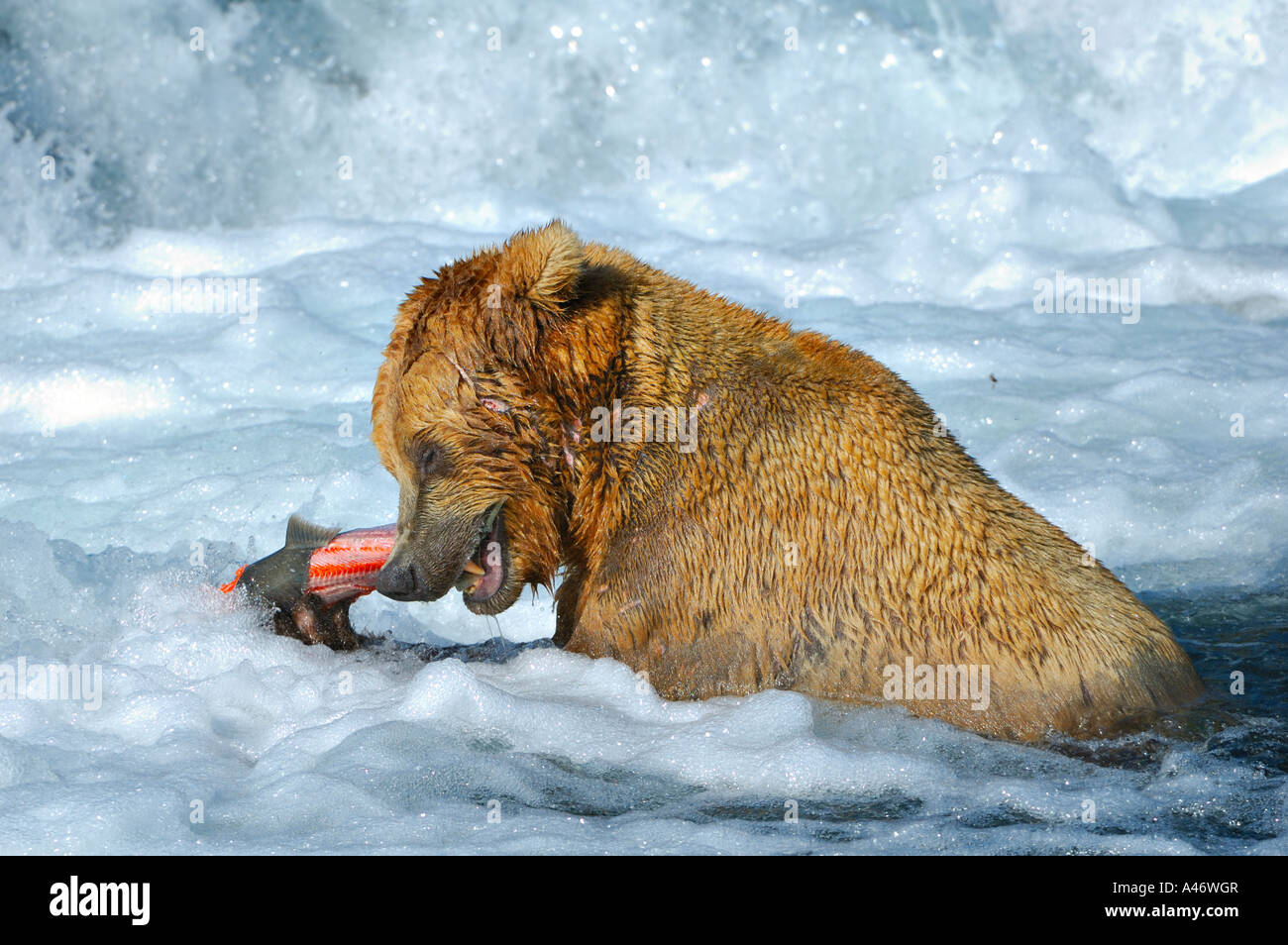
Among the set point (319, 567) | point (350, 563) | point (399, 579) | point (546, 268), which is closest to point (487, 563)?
point (399, 579)

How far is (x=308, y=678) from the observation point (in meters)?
5.27

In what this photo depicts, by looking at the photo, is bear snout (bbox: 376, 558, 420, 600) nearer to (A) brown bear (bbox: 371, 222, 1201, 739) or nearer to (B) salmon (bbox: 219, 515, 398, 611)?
(A) brown bear (bbox: 371, 222, 1201, 739)

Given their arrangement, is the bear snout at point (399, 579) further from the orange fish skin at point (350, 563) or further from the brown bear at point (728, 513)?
the orange fish skin at point (350, 563)

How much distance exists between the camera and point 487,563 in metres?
4.74

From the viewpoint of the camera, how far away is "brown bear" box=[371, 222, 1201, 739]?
4.44 meters

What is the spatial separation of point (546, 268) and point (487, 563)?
1076mm

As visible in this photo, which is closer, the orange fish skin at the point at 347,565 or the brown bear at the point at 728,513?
the brown bear at the point at 728,513

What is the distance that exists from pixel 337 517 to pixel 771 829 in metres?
4.41

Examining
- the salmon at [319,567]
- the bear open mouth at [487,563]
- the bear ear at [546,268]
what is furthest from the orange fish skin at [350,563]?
the bear ear at [546,268]

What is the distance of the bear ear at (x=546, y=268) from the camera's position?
441 cm

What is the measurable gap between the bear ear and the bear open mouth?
0.72 m

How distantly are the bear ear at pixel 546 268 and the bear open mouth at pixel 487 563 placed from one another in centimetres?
72

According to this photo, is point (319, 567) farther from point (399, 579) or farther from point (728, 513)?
point (728, 513)

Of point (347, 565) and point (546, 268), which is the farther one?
point (347, 565)
